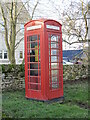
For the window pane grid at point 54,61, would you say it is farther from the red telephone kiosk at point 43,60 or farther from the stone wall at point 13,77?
the stone wall at point 13,77

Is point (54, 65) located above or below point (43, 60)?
below

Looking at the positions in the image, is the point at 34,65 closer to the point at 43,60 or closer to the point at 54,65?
the point at 43,60

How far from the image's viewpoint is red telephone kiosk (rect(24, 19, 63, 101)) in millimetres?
5430

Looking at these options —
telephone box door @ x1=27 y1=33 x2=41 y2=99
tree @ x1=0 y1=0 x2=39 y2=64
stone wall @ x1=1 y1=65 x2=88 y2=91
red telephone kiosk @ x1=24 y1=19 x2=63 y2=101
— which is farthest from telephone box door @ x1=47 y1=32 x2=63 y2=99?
tree @ x1=0 y1=0 x2=39 y2=64

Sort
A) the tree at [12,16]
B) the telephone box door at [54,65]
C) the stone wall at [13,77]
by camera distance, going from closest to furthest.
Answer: the telephone box door at [54,65] < the stone wall at [13,77] < the tree at [12,16]

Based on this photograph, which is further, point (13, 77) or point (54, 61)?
point (13, 77)

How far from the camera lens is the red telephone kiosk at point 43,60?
5.43 meters

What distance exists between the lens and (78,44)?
932 cm

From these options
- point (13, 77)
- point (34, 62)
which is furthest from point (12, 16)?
point (34, 62)

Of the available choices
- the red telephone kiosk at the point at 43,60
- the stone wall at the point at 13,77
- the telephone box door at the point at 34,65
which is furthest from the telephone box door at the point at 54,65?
the stone wall at the point at 13,77

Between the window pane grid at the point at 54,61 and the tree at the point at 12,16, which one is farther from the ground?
the tree at the point at 12,16

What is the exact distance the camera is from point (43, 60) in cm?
544

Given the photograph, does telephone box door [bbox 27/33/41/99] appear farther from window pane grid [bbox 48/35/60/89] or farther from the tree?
the tree

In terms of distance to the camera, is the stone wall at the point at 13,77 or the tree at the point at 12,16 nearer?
the stone wall at the point at 13,77
